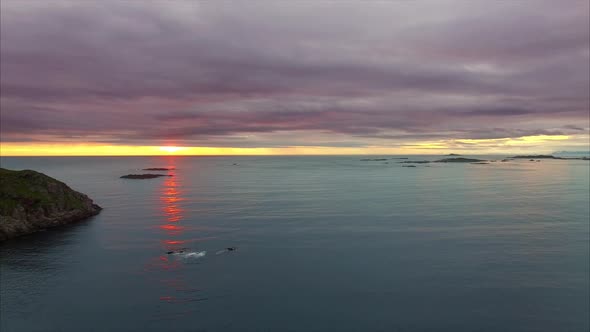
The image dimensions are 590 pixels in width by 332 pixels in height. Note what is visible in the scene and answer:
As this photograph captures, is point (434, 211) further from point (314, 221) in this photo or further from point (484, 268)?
point (484, 268)

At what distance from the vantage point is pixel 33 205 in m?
57.3

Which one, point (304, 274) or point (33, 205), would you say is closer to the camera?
point (304, 274)

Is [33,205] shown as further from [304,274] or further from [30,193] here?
[304,274]

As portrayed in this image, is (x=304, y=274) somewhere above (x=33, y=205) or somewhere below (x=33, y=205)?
below

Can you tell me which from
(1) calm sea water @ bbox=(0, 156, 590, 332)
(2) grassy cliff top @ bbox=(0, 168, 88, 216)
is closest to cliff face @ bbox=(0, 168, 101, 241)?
(2) grassy cliff top @ bbox=(0, 168, 88, 216)

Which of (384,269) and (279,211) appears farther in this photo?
(279,211)

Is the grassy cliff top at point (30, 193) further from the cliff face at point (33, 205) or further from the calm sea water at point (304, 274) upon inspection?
the calm sea water at point (304, 274)

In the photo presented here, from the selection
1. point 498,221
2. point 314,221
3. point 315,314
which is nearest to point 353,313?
point 315,314

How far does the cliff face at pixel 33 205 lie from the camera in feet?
169

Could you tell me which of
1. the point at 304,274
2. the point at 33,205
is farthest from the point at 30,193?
the point at 304,274

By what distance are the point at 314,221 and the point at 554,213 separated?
148 feet

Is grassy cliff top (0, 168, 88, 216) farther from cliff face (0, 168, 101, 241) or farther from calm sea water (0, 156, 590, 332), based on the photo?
calm sea water (0, 156, 590, 332)

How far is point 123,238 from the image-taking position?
50.4 meters

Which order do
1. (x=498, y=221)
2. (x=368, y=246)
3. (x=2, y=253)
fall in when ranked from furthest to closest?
(x=498, y=221) → (x=368, y=246) → (x=2, y=253)
